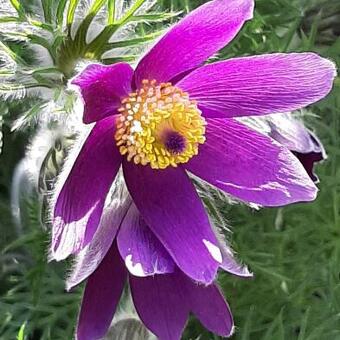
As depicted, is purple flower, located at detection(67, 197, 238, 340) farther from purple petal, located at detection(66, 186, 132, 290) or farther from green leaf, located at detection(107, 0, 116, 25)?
green leaf, located at detection(107, 0, 116, 25)

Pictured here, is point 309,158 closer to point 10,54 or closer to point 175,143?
point 175,143

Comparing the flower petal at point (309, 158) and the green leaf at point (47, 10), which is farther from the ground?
the green leaf at point (47, 10)

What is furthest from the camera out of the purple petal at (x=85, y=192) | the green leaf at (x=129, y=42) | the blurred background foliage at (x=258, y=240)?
the blurred background foliage at (x=258, y=240)

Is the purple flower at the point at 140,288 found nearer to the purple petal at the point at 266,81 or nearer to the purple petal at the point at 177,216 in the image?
the purple petal at the point at 177,216

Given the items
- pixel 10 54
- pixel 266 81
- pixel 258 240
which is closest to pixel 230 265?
pixel 266 81

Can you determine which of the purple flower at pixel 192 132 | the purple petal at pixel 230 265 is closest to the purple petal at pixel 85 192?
the purple flower at pixel 192 132

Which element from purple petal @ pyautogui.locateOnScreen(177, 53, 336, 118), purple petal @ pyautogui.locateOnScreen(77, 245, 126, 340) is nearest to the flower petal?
purple petal @ pyautogui.locateOnScreen(177, 53, 336, 118)
